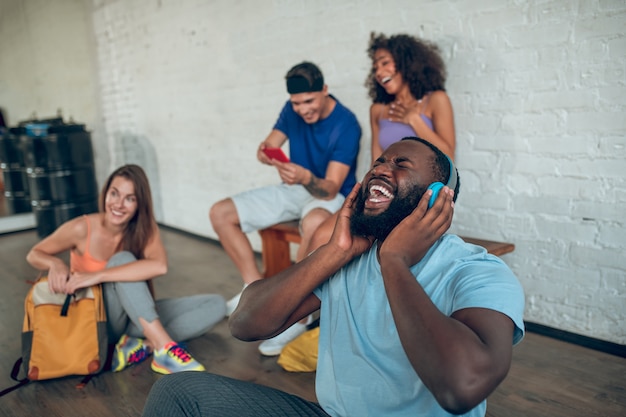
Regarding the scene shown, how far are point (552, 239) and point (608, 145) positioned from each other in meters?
0.49

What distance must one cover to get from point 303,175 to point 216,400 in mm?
1657

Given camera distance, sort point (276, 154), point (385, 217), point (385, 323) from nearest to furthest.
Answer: point (385, 323)
point (385, 217)
point (276, 154)

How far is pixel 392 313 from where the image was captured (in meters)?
1.00

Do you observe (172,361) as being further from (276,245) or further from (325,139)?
(325,139)

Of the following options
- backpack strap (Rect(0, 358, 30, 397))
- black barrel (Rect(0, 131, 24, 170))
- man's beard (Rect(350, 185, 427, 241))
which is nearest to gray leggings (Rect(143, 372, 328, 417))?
man's beard (Rect(350, 185, 427, 241))

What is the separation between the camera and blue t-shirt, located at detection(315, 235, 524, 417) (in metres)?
1.00

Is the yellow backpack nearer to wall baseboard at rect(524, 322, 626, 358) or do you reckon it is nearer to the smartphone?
the smartphone

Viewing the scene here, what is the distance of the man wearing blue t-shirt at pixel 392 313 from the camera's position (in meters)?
0.90

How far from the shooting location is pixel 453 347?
34.4 inches

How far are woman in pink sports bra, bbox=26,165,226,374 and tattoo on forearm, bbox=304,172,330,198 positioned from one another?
2.65 ft

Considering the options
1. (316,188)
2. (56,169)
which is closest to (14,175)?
(56,169)

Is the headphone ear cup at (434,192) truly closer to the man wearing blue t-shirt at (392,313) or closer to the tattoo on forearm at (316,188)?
the man wearing blue t-shirt at (392,313)

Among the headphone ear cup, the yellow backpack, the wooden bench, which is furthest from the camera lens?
the wooden bench

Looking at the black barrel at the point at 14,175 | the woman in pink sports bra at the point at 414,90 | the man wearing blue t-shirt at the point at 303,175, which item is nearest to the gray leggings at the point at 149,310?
the man wearing blue t-shirt at the point at 303,175
